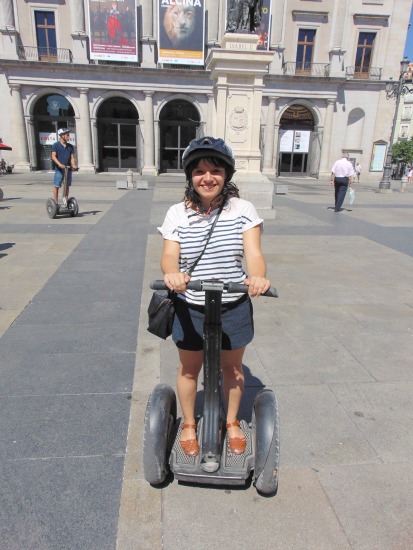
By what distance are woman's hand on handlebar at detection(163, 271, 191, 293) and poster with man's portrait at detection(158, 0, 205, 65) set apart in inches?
1156

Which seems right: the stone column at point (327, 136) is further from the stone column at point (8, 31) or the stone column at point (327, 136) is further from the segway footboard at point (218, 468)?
the segway footboard at point (218, 468)

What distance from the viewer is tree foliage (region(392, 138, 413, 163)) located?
4394cm

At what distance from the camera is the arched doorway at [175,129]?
29938mm

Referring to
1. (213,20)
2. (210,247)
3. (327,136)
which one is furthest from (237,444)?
(327,136)

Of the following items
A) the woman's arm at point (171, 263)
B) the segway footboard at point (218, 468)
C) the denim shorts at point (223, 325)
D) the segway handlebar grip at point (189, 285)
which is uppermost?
the woman's arm at point (171, 263)

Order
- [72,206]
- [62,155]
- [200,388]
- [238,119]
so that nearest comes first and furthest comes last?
[200,388] → [62,155] → [72,206] → [238,119]

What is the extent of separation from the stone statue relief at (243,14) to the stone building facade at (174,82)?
16766 mm

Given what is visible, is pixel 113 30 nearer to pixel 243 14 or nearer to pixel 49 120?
pixel 49 120

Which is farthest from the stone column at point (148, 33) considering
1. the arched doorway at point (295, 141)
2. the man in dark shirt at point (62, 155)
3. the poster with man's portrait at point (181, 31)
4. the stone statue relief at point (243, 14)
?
the man in dark shirt at point (62, 155)

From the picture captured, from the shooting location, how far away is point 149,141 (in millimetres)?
29062

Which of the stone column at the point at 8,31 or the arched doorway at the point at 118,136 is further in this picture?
the arched doorway at the point at 118,136

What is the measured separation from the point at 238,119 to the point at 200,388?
29.7 ft

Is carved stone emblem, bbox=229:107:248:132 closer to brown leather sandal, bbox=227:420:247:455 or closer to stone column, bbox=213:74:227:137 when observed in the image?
stone column, bbox=213:74:227:137

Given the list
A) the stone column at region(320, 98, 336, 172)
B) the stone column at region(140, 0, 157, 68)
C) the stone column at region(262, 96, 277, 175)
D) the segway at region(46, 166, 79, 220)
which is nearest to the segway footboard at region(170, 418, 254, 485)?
the segway at region(46, 166, 79, 220)
